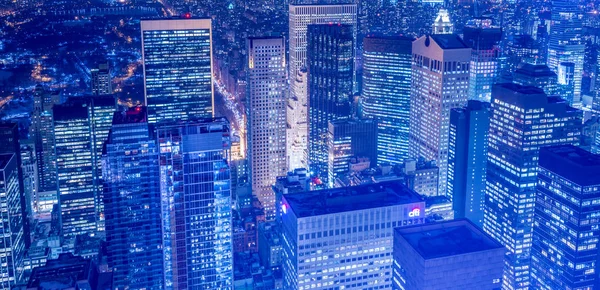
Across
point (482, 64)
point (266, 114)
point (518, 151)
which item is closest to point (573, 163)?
point (518, 151)

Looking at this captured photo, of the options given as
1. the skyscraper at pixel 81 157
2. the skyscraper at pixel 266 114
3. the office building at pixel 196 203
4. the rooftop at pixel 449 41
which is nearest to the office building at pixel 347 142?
the skyscraper at pixel 266 114

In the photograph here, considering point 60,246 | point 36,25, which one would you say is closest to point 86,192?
point 60,246

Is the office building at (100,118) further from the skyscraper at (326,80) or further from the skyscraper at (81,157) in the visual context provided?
the skyscraper at (326,80)

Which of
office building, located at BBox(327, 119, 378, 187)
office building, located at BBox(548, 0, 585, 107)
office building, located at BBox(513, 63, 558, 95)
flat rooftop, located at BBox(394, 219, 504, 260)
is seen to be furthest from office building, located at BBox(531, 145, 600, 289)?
office building, located at BBox(548, 0, 585, 107)

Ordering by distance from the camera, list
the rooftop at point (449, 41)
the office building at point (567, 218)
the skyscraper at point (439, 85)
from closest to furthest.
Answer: the office building at point (567, 218)
the rooftop at point (449, 41)
the skyscraper at point (439, 85)

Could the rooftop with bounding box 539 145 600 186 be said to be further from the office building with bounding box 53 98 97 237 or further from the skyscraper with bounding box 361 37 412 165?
the office building with bounding box 53 98 97 237

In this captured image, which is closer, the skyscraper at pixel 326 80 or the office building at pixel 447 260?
the office building at pixel 447 260

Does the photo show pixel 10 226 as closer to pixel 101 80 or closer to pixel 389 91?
pixel 101 80
